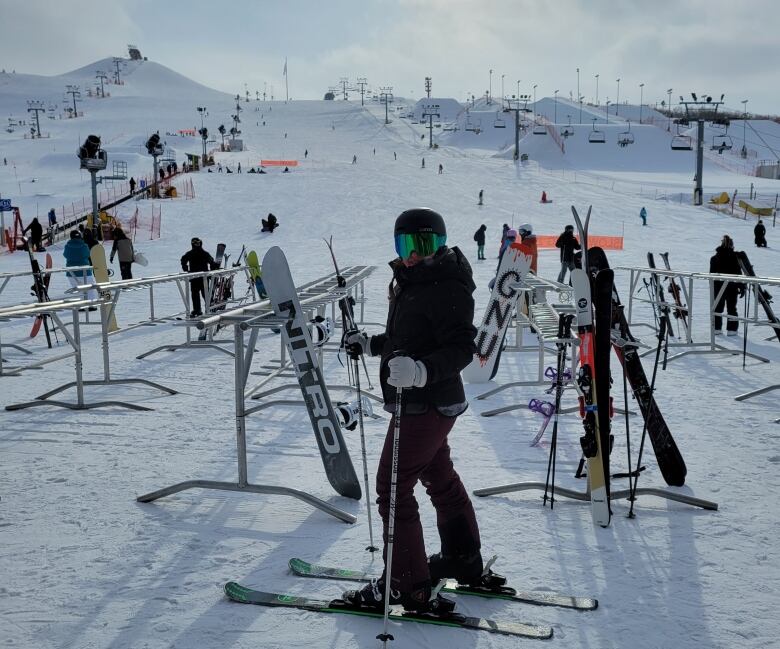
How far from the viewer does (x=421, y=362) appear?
106 inches

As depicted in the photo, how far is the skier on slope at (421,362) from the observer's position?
2781mm

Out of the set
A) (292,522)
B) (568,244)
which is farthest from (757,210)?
(292,522)

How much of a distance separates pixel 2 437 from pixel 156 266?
15698 millimetres

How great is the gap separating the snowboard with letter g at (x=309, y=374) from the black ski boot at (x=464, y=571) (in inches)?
50.6

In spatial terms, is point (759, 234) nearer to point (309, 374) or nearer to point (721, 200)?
point (721, 200)

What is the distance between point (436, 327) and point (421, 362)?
188 mm

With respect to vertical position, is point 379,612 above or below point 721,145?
below

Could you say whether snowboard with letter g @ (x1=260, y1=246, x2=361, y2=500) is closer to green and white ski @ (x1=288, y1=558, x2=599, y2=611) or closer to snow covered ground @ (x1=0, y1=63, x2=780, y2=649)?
snow covered ground @ (x1=0, y1=63, x2=780, y2=649)

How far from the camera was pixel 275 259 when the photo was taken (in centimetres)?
441

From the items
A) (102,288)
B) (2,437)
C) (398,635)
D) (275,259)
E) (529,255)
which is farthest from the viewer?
(529,255)

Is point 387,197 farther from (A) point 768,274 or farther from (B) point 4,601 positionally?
(B) point 4,601

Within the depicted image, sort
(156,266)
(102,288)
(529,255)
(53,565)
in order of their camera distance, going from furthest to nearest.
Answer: (156,266)
(529,255)
(102,288)
(53,565)

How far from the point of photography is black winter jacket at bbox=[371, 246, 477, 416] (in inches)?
109

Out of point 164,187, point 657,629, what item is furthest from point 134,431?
point 164,187
